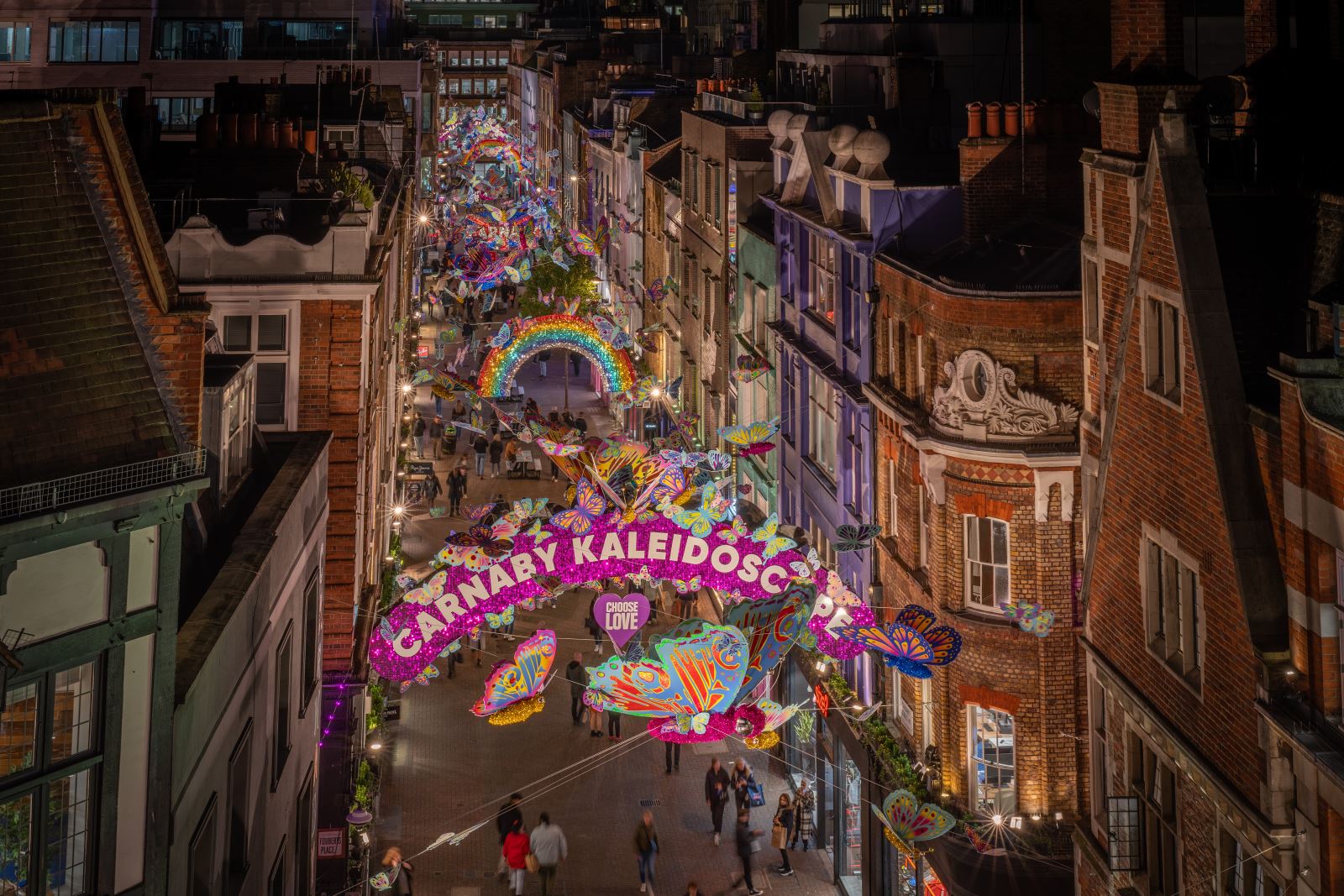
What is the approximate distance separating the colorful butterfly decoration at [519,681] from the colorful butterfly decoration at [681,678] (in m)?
1.42

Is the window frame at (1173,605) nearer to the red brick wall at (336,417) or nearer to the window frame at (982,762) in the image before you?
the window frame at (982,762)

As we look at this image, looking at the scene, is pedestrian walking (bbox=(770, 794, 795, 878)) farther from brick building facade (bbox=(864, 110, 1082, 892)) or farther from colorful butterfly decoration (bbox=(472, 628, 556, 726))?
colorful butterfly decoration (bbox=(472, 628, 556, 726))

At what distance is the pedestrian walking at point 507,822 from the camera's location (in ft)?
95.9

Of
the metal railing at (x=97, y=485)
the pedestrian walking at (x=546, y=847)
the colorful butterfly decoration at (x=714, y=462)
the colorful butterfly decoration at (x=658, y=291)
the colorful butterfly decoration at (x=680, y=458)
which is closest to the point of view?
the metal railing at (x=97, y=485)

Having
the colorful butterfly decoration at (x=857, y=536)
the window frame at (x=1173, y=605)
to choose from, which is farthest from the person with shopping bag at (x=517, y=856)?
the window frame at (x=1173, y=605)

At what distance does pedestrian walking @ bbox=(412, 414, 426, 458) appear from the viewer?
65.8m

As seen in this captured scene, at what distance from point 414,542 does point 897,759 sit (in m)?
28.2

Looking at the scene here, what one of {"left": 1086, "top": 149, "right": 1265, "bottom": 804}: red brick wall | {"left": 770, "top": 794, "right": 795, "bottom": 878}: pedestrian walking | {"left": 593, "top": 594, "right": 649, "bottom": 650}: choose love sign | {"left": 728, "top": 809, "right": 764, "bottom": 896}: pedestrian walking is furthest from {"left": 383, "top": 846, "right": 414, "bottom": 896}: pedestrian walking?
{"left": 1086, "top": 149, "right": 1265, "bottom": 804}: red brick wall

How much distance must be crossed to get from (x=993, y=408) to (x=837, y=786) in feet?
35.9

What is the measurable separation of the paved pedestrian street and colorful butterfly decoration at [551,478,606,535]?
5.96m

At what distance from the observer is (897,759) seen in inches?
1056

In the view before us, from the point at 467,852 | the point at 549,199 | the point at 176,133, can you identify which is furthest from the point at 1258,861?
the point at 549,199

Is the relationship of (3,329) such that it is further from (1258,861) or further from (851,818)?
(851,818)

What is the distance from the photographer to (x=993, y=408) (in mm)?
24109
